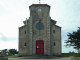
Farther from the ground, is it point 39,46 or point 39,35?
point 39,35

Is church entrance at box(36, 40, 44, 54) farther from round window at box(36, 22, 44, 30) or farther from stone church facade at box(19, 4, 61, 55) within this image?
round window at box(36, 22, 44, 30)

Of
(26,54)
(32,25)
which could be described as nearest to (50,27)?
(32,25)

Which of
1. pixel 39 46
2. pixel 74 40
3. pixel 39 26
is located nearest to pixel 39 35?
pixel 39 26

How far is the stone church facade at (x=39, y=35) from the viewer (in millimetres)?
29688

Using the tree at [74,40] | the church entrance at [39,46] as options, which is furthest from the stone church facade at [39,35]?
the tree at [74,40]

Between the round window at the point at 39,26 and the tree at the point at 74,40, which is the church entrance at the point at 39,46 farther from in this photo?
the tree at the point at 74,40

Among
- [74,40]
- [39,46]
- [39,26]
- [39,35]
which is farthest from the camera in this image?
[39,26]

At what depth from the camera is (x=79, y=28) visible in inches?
834

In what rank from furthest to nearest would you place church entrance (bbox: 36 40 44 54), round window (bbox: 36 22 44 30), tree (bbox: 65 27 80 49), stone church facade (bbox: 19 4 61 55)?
round window (bbox: 36 22 44 30) < church entrance (bbox: 36 40 44 54) < stone church facade (bbox: 19 4 61 55) < tree (bbox: 65 27 80 49)

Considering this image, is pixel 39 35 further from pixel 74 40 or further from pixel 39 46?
pixel 74 40

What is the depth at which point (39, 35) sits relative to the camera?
30328 millimetres

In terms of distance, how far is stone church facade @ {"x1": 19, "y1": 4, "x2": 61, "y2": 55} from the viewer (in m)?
29.7

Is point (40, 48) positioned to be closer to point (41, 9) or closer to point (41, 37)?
point (41, 37)

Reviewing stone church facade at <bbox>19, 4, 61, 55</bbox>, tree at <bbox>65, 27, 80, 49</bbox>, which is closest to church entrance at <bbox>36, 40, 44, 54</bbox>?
stone church facade at <bbox>19, 4, 61, 55</bbox>
